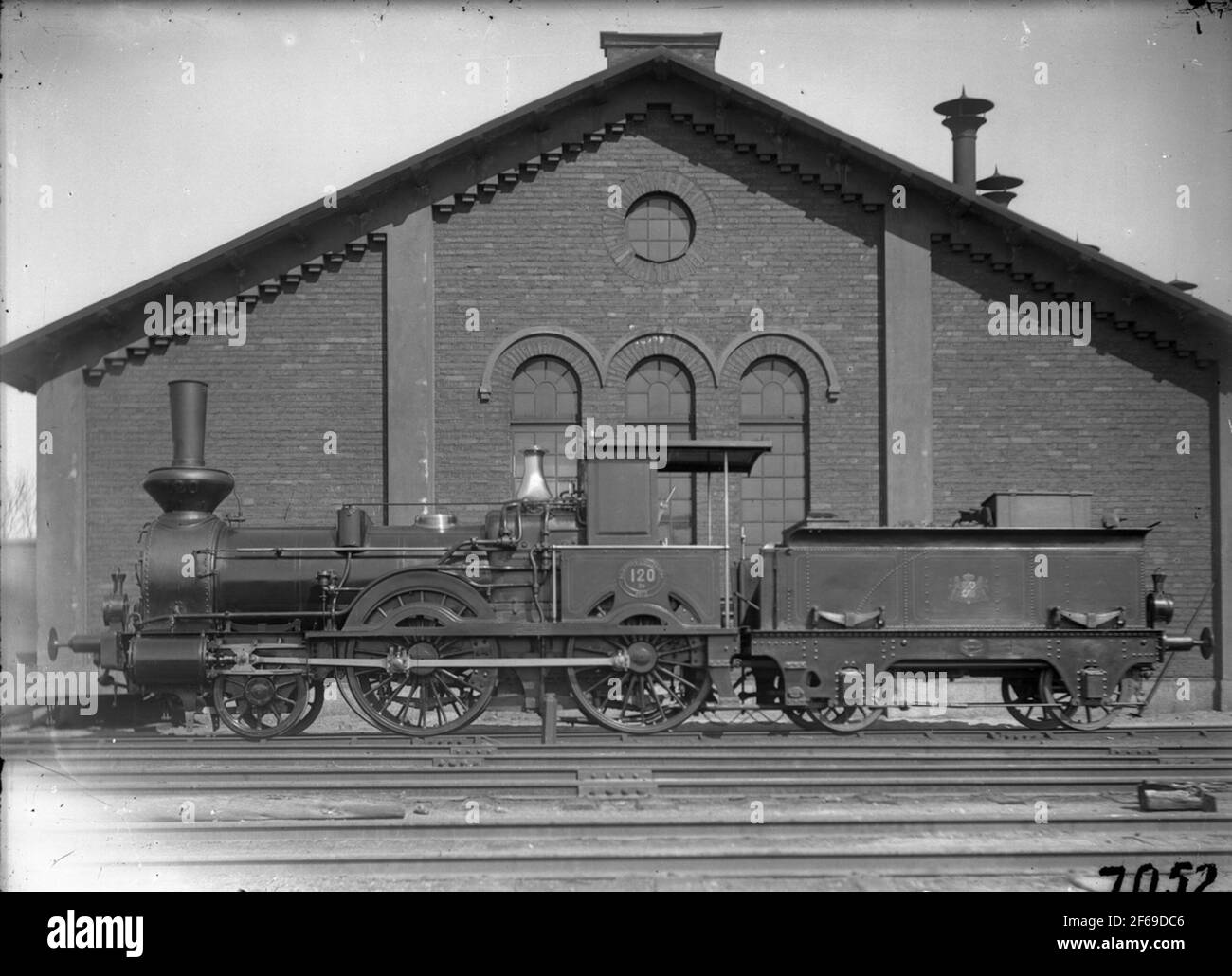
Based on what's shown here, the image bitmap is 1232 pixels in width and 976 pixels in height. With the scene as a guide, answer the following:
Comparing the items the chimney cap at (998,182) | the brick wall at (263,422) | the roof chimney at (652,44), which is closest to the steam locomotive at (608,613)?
the brick wall at (263,422)

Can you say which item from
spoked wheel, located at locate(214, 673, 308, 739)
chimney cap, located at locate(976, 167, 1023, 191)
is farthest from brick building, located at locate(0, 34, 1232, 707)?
chimney cap, located at locate(976, 167, 1023, 191)

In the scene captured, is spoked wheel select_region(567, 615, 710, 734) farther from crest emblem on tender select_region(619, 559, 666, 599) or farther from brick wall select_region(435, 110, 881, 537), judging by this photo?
brick wall select_region(435, 110, 881, 537)

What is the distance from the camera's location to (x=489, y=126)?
17766 millimetres

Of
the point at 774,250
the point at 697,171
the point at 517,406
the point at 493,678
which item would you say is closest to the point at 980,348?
the point at 774,250

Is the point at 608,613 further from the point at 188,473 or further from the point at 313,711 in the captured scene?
the point at 188,473

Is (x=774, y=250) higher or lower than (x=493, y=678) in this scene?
higher

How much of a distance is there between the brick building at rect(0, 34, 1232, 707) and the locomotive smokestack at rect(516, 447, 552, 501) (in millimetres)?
4436

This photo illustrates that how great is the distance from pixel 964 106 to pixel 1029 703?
1256 cm

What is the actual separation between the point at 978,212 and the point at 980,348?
1.95 metres

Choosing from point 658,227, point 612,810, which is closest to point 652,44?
point 658,227

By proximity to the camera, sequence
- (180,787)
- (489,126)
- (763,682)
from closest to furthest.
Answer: (180,787) → (763,682) → (489,126)

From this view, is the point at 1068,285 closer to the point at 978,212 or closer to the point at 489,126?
the point at 978,212

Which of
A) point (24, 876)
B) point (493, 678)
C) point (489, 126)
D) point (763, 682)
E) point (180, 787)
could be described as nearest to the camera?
point (24, 876)

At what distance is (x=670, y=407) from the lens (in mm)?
18250
